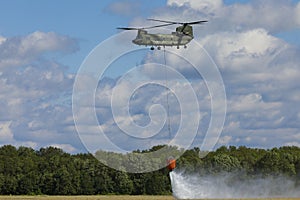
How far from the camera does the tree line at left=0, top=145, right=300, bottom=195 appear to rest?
13038 cm

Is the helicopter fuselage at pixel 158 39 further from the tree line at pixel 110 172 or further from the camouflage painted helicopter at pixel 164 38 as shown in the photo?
the tree line at pixel 110 172

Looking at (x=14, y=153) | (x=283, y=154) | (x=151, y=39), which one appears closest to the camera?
(x=151, y=39)

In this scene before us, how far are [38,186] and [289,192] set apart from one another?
6163 cm

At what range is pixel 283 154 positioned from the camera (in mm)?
142000

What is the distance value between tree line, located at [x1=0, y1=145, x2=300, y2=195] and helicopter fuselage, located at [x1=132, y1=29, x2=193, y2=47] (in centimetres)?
4678

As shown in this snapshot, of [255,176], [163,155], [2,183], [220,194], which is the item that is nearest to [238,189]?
[220,194]

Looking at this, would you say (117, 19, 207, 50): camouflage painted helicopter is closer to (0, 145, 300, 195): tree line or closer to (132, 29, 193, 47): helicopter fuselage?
(132, 29, 193, 47): helicopter fuselage

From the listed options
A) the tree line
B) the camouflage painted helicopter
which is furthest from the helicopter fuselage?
the tree line

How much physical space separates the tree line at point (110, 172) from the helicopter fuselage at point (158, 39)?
46.8 metres

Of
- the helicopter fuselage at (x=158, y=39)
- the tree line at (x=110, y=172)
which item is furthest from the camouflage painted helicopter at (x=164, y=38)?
the tree line at (x=110, y=172)

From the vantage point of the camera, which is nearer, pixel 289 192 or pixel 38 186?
pixel 289 192

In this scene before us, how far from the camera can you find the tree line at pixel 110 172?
130 metres

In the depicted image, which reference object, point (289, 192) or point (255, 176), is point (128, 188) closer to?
point (255, 176)

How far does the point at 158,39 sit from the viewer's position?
7694 centimetres
